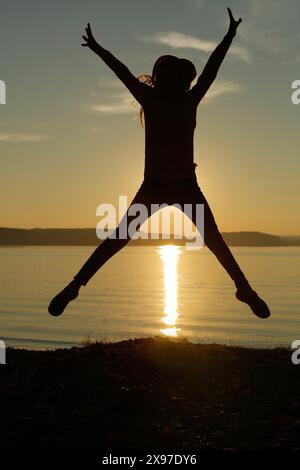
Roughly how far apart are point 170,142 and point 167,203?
585 millimetres

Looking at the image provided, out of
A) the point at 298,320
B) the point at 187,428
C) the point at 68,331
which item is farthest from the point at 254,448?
the point at 298,320

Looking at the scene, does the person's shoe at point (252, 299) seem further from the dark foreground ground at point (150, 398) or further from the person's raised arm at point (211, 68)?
the person's raised arm at point (211, 68)

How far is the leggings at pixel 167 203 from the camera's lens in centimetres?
672

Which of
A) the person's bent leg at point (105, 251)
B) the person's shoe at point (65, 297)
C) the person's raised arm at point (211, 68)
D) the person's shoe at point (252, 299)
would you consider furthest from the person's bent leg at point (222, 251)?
the person's shoe at point (65, 297)

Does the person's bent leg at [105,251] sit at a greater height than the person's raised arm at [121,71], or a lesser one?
lesser

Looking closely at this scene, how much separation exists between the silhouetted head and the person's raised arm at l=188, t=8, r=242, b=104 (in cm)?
12

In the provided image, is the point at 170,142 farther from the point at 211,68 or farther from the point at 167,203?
the point at 211,68

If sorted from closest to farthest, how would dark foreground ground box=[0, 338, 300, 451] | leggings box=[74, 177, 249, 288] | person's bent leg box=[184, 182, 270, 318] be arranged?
leggings box=[74, 177, 249, 288]
person's bent leg box=[184, 182, 270, 318]
dark foreground ground box=[0, 338, 300, 451]

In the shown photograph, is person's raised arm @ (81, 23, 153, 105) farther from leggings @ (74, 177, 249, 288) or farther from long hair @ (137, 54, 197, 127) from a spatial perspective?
leggings @ (74, 177, 249, 288)

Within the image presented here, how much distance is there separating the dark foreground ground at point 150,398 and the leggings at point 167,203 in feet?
6.06

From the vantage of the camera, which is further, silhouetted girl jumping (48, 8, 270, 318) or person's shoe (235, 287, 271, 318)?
person's shoe (235, 287, 271, 318)

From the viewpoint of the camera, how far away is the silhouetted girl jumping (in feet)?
22.1

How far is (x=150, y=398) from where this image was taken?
8.84m

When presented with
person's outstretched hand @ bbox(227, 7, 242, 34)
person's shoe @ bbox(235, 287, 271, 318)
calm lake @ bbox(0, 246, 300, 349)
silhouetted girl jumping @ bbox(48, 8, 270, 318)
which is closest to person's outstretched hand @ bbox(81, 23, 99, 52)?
silhouetted girl jumping @ bbox(48, 8, 270, 318)
